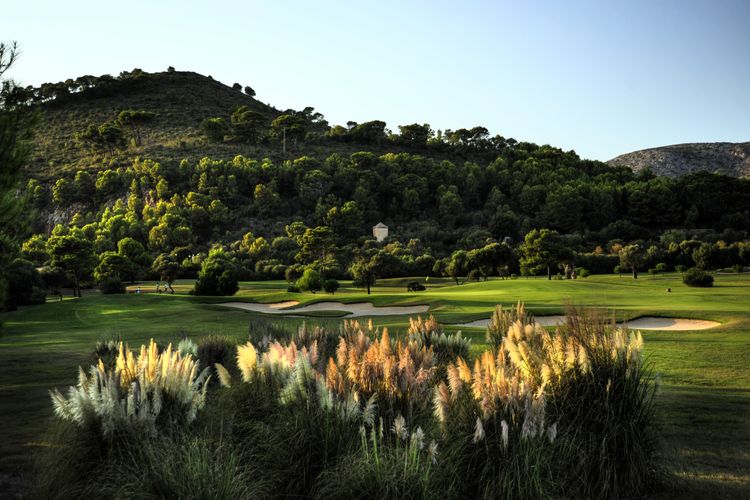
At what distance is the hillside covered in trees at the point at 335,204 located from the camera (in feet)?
200

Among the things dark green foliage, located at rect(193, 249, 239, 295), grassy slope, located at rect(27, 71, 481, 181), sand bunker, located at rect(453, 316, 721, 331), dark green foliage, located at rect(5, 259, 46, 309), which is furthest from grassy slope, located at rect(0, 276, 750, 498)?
grassy slope, located at rect(27, 71, 481, 181)

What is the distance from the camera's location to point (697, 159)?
186 meters

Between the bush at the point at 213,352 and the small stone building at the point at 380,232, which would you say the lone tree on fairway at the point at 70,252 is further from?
the small stone building at the point at 380,232

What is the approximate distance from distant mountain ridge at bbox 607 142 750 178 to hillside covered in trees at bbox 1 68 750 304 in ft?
217

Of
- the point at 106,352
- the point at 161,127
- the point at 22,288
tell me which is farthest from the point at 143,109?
the point at 106,352

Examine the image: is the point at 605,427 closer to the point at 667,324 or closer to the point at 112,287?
the point at 667,324

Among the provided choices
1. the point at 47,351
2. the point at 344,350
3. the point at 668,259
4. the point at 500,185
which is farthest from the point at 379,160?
the point at 344,350

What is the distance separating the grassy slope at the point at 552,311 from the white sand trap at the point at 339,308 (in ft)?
3.09

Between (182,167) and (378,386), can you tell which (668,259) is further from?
(182,167)

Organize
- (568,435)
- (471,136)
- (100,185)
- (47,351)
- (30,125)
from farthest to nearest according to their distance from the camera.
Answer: (471,136), (100,185), (47,351), (30,125), (568,435)

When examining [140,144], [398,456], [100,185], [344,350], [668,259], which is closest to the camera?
[398,456]

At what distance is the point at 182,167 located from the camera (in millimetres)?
97000

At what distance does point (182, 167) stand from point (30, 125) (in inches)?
3676

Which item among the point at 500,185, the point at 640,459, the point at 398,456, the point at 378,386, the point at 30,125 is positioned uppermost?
the point at 500,185
